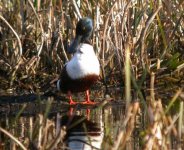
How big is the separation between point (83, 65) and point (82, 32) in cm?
40

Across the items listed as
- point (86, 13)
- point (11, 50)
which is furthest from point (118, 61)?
point (11, 50)

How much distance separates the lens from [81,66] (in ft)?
24.7

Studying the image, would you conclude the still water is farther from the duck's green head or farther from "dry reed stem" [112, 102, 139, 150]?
the duck's green head

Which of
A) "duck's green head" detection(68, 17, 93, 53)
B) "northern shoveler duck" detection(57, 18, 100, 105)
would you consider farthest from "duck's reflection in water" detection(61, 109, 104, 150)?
"duck's green head" detection(68, 17, 93, 53)

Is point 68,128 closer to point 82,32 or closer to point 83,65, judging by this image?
point 83,65

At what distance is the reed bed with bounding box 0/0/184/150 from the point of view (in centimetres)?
798

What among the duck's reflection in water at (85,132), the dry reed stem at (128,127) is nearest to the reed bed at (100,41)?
the duck's reflection in water at (85,132)

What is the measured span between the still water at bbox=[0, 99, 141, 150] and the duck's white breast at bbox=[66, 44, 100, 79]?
13.7 inches

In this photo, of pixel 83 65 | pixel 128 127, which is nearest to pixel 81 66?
pixel 83 65

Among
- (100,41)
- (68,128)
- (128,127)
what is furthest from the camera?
(100,41)

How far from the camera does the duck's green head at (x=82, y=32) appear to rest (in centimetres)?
764

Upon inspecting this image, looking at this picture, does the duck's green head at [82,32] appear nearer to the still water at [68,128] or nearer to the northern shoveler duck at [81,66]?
the northern shoveler duck at [81,66]

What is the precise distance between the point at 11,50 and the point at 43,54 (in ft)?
1.22

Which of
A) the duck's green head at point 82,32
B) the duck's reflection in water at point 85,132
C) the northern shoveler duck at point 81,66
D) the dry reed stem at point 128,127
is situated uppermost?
the duck's green head at point 82,32
